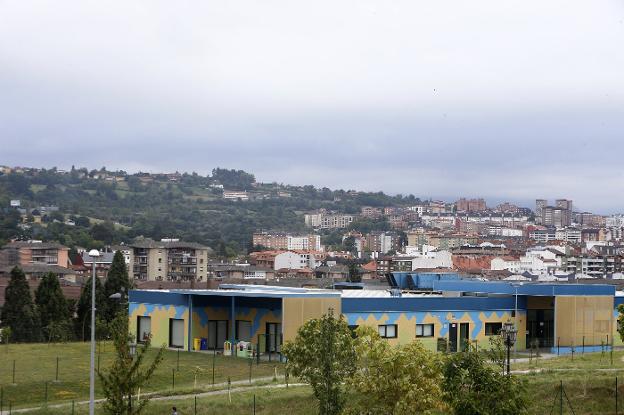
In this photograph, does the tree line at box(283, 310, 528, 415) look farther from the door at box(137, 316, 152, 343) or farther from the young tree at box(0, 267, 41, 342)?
the young tree at box(0, 267, 41, 342)

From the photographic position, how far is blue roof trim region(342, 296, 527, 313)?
58.0 meters

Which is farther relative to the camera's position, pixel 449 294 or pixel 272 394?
pixel 449 294

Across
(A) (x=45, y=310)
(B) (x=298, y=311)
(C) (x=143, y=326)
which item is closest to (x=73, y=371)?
(B) (x=298, y=311)

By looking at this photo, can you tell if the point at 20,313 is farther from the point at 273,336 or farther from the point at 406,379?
the point at 406,379

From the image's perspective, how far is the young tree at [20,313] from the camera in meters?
77.1

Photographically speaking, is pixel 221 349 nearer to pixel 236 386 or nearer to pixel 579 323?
pixel 236 386

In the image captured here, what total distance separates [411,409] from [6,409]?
53.9 feet

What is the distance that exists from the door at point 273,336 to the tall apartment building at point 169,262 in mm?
106221

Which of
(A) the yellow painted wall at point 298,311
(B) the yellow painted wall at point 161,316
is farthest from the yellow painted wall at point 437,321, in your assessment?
(B) the yellow painted wall at point 161,316

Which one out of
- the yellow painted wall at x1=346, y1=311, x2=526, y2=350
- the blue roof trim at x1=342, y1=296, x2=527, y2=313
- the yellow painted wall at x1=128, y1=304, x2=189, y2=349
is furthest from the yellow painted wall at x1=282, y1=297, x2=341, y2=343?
the yellow painted wall at x1=128, y1=304, x2=189, y2=349

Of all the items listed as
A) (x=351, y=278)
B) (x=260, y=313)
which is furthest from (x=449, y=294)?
(x=351, y=278)

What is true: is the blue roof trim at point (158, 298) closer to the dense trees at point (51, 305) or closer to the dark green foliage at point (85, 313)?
the dark green foliage at point (85, 313)

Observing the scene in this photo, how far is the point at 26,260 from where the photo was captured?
15862 cm

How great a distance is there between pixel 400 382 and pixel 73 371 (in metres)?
22.6
